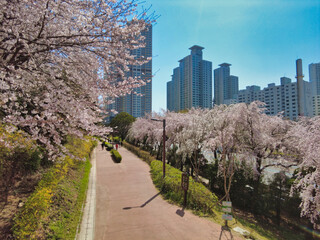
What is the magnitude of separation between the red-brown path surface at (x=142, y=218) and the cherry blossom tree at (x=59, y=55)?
4.21m

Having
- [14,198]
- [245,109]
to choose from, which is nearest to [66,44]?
[14,198]

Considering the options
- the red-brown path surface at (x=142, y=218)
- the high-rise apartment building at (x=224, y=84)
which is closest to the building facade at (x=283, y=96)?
the high-rise apartment building at (x=224, y=84)

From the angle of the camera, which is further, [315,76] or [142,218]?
[315,76]

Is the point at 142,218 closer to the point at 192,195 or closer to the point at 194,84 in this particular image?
the point at 192,195

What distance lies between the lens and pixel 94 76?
584cm

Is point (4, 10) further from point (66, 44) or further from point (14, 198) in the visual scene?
point (14, 198)

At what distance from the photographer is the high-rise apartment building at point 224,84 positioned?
399 ft

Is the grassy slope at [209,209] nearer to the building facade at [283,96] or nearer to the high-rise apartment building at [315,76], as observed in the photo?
the building facade at [283,96]

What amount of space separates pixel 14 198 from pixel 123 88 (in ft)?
17.9

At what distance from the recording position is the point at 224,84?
123625 millimetres

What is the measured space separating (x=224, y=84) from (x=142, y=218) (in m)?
127

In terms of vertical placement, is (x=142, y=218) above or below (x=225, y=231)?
above

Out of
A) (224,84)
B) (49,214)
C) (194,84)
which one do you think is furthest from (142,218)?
(224,84)

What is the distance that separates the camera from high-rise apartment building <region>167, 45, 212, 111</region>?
10069 centimetres
